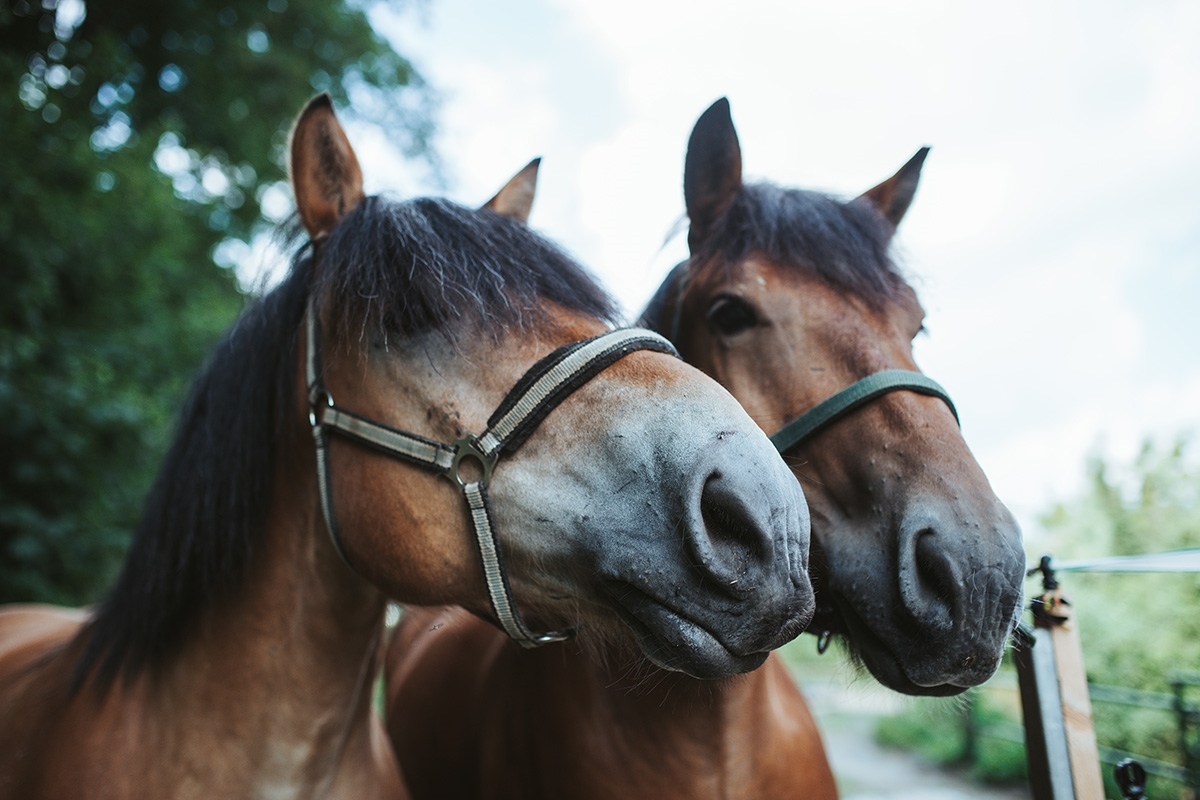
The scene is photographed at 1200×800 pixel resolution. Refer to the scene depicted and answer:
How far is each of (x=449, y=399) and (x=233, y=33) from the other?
9.63m

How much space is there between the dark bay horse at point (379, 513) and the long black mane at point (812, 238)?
64cm

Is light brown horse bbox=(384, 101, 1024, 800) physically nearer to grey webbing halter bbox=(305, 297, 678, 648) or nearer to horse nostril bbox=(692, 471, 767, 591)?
grey webbing halter bbox=(305, 297, 678, 648)

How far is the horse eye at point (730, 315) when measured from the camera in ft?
6.00

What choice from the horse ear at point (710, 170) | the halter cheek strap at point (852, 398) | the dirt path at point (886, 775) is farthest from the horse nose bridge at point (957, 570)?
the dirt path at point (886, 775)

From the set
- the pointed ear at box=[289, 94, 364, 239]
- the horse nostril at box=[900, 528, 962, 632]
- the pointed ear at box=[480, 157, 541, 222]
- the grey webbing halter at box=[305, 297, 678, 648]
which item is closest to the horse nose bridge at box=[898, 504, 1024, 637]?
the horse nostril at box=[900, 528, 962, 632]

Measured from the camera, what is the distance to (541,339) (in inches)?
54.4

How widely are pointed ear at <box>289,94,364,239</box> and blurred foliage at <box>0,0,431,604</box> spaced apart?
187 inches

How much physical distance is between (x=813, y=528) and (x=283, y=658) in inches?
50.6

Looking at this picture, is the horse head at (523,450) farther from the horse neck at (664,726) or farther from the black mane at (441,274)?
the horse neck at (664,726)

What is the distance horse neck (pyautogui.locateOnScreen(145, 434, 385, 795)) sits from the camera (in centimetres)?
166

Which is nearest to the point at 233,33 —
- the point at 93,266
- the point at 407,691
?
the point at 93,266

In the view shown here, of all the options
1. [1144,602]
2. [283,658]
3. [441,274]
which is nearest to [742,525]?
[441,274]

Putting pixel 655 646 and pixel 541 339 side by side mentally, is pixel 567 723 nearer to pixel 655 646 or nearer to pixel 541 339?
pixel 655 646

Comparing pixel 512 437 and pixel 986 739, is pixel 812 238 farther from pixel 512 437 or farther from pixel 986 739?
pixel 986 739
